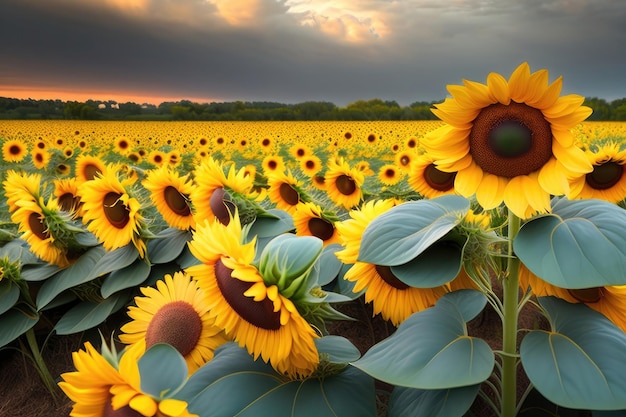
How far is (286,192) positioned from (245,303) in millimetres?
2336

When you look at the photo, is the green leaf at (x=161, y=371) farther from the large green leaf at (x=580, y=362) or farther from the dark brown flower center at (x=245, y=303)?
the large green leaf at (x=580, y=362)

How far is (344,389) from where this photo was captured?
1.28 m

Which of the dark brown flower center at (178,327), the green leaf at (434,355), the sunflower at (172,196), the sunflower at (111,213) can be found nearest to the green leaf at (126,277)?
the sunflower at (111,213)

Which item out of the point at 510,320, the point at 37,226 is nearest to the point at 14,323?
the point at 37,226

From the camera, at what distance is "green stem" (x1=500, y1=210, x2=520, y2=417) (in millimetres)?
1306

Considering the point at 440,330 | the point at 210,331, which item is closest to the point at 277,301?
the point at 440,330

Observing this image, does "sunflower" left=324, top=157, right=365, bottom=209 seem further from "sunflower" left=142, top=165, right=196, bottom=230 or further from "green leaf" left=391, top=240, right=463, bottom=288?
"green leaf" left=391, top=240, right=463, bottom=288

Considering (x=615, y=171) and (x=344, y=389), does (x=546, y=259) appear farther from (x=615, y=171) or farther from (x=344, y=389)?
(x=615, y=171)

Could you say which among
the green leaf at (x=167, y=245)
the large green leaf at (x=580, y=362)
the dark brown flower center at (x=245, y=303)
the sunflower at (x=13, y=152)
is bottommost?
the sunflower at (x=13, y=152)

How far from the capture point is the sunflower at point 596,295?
142cm

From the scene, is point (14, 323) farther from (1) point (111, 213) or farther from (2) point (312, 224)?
(2) point (312, 224)

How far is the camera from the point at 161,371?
1006 mm

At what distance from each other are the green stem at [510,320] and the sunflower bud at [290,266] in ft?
1.75

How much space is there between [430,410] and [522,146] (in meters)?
0.72
